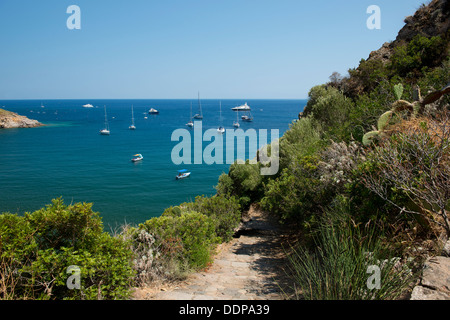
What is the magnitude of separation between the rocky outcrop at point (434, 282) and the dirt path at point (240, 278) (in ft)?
5.07

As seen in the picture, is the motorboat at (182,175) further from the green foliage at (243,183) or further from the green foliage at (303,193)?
the green foliage at (303,193)

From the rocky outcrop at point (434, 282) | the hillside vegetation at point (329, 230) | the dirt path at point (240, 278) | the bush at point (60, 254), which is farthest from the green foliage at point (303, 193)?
the bush at point (60, 254)

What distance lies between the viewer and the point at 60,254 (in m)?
4.08

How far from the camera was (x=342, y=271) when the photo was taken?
3.38 m

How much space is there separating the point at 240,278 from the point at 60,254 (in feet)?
12.1

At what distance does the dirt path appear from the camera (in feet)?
16.7

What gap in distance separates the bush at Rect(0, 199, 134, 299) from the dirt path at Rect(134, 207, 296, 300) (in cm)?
79

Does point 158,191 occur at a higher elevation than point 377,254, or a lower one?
lower

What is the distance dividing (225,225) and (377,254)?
343 inches

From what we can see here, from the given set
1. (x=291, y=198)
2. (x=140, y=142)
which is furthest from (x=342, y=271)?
(x=140, y=142)

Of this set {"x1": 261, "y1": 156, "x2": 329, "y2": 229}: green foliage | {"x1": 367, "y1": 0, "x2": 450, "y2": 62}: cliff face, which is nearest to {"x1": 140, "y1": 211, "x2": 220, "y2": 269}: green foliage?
{"x1": 261, "y1": 156, "x2": 329, "y2": 229}: green foliage

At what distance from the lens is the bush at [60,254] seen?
3.90 meters
